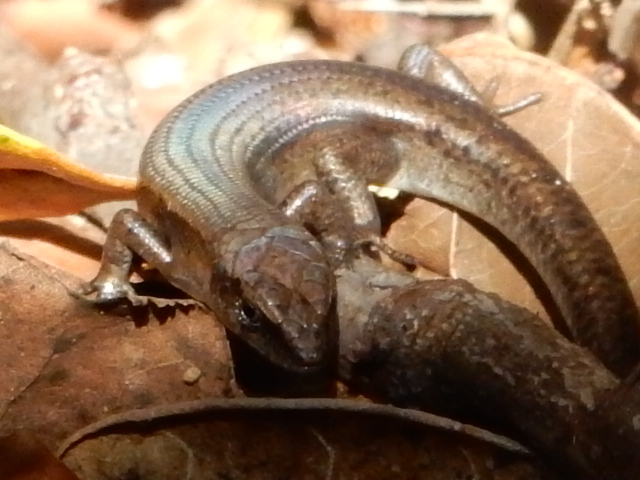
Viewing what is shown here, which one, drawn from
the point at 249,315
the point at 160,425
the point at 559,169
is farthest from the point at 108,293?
the point at 559,169

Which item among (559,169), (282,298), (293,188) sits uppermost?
(559,169)

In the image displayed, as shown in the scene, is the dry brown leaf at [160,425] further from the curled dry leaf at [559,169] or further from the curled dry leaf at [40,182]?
the curled dry leaf at [559,169]

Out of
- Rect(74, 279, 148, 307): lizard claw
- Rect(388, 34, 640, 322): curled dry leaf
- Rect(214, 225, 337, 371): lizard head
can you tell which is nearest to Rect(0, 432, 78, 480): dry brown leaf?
Rect(74, 279, 148, 307): lizard claw

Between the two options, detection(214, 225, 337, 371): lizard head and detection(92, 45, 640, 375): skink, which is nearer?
detection(214, 225, 337, 371): lizard head

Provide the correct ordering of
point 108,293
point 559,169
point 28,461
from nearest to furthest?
point 28,461 → point 108,293 → point 559,169

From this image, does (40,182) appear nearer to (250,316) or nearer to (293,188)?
(250,316)

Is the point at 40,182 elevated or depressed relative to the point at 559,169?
depressed

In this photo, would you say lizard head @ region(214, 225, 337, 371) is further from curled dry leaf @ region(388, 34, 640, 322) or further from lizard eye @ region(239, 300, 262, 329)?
curled dry leaf @ region(388, 34, 640, 322)
